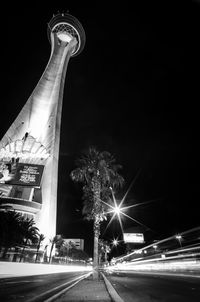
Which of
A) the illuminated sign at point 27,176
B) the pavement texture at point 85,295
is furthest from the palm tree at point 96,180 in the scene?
the illuminated sign at point 27,176

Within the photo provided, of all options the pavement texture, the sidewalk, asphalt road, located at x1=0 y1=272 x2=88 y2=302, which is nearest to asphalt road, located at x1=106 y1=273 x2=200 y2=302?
the sidewalk

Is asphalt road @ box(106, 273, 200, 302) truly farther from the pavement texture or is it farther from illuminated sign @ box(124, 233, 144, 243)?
illuminated sign @ box(124, 233, 144, 243)

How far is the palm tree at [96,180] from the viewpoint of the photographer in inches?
671

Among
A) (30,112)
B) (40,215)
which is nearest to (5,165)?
(40,215)

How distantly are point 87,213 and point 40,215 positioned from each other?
52.9m

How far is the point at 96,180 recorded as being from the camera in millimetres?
17578

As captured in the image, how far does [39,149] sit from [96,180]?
66.2 meters

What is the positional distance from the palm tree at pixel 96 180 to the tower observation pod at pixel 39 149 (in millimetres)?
39585

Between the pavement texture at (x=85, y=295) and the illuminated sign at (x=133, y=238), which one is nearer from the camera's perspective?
the pavement texture at (x=85, y=295)

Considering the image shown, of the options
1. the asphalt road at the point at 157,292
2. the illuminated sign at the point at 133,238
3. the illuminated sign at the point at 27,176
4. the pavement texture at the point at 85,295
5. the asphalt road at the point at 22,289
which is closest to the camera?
the asphalt road at the point at 22,289

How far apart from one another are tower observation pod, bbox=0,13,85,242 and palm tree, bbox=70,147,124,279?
39585 mm

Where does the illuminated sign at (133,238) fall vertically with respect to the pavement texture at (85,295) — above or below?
above

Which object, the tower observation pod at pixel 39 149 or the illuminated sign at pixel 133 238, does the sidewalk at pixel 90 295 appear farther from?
the illuminated sign at pixel 133 238

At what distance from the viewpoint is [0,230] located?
2984 centimetres
